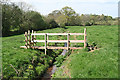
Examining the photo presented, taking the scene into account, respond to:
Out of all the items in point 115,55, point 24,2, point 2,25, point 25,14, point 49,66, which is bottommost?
point 49,66

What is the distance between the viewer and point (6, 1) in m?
37.0

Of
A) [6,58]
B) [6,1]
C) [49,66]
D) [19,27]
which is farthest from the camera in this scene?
[19,27]

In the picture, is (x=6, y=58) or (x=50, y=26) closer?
(x=6, y=58)

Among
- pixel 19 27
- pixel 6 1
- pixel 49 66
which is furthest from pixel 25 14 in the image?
pixel 49 66

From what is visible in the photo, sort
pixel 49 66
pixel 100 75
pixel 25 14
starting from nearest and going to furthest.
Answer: pixel 100 75
pixel 49 66
pixel 25 14

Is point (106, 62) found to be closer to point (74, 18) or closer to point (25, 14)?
point (25, 14)

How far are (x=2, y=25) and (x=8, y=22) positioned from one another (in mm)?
2118

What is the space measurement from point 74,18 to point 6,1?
1938 inches

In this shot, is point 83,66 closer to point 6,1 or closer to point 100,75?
point 100,75

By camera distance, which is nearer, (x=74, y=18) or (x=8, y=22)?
(x=8, y=22)

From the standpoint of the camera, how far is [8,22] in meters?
35.2

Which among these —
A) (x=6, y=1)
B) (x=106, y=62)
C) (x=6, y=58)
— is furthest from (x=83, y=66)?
(x=6, y=1)

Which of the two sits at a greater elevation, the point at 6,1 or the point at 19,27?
the point at 6,1

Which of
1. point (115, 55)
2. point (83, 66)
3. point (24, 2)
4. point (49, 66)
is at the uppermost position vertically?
point (24, 2)
